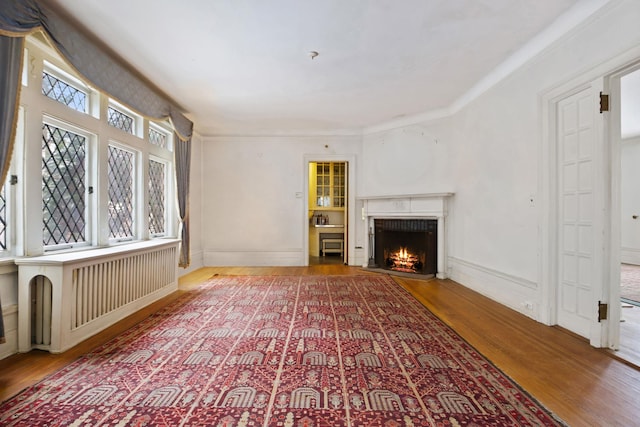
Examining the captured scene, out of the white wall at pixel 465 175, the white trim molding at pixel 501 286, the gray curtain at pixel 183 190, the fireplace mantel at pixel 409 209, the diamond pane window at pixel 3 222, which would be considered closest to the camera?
the diamond pane window at pixel 3 222

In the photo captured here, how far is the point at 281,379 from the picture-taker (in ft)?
6.42

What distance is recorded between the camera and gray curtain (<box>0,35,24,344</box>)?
6.64ft

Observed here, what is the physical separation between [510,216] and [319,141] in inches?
154

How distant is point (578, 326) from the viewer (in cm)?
267

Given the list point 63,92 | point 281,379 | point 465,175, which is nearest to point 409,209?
point 465,175

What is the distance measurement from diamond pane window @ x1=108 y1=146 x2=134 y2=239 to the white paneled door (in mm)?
4908

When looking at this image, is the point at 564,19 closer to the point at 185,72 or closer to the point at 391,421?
the point at 391,421

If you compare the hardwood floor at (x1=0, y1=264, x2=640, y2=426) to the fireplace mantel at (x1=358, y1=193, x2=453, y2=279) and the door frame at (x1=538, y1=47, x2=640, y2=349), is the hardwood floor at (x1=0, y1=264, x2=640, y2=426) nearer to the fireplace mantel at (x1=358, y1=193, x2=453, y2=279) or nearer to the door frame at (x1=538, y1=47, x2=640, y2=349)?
the door frame at (x1=538, y1=47, x2=640, y2=349)

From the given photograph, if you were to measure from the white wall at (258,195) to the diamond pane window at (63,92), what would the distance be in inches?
124

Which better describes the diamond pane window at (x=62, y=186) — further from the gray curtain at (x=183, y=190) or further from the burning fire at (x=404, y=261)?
the burning fire at (x=404, y=261)

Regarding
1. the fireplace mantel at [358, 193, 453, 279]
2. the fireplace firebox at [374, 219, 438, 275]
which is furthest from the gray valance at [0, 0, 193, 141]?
the fireplace firebox at [374, 219, 438, 275]

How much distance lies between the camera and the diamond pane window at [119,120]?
3582 mm

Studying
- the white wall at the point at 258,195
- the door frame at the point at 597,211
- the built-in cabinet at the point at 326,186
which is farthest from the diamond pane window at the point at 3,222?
the built-in cabinet at the point at 326,186

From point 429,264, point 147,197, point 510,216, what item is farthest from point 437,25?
point 147,197
